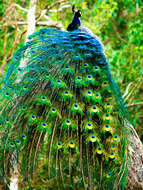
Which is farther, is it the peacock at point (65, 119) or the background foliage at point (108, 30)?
the background foliage at point (108, 30)

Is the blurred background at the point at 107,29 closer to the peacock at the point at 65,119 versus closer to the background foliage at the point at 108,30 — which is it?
the background foliage at the point at 108,30

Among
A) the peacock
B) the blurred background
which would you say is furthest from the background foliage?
the peacock

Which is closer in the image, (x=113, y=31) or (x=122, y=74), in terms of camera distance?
(x=122, y=74)

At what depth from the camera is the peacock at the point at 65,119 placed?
2.20 meters

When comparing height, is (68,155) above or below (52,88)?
below

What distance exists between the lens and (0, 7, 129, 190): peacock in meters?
2.20

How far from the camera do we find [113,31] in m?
6.86

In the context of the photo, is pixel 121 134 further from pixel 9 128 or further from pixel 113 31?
pixel 113 31

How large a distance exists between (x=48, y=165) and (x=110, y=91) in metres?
0.97

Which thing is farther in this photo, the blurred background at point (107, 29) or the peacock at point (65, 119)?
the blurred background at point (107, 29)

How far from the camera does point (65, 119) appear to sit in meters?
2.28

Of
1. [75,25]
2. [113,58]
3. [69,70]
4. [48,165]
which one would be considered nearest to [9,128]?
[48,165]

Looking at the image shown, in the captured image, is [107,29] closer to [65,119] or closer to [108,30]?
[108,30]

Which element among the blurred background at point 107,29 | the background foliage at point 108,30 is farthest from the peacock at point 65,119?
the background foliage at point 108,30
